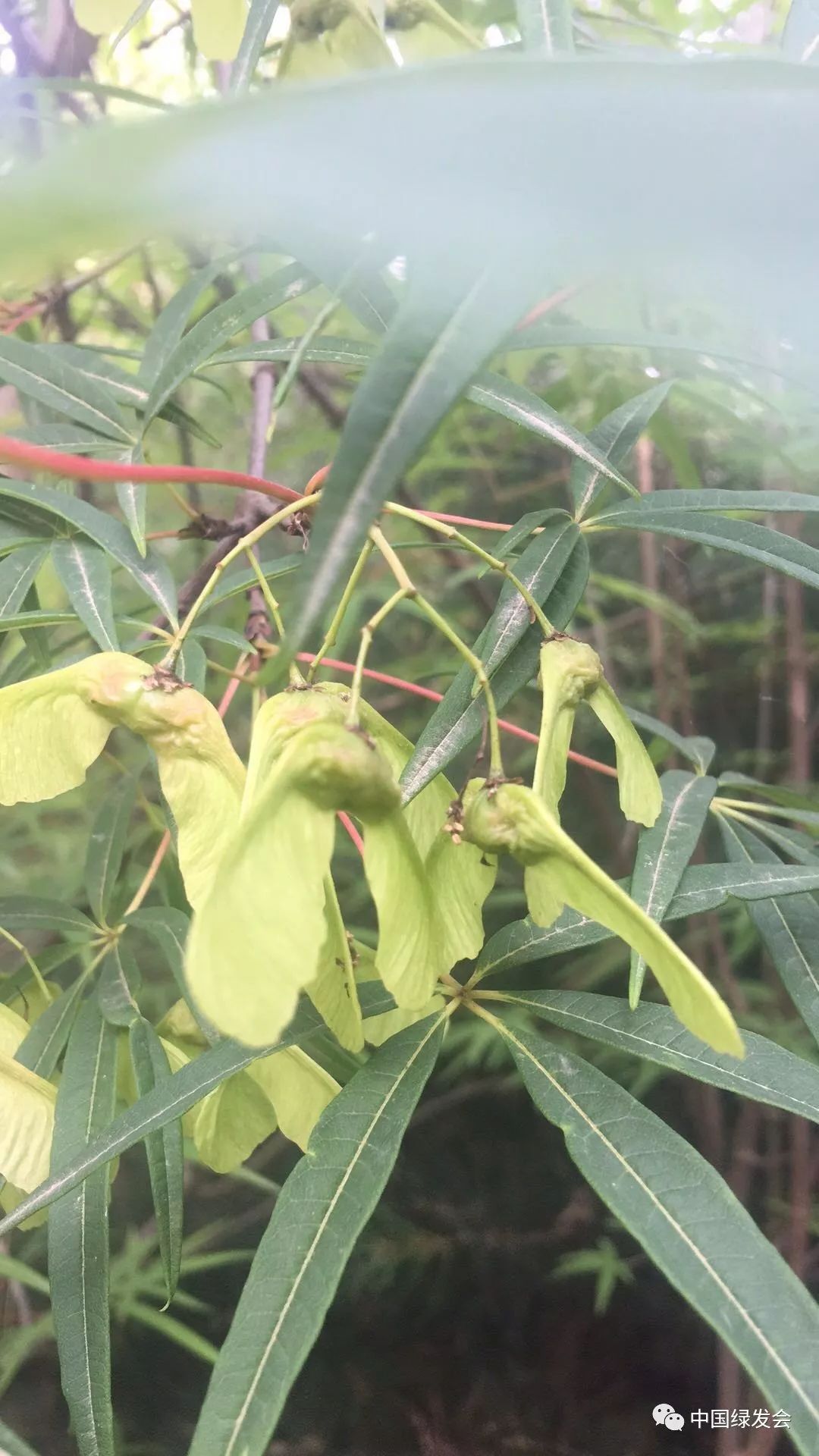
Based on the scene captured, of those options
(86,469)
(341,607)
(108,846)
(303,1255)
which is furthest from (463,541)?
(108,846)

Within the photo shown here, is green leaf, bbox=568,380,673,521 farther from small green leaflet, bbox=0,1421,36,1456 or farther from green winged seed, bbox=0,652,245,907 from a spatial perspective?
small green leaflet, bbox=0,1421,36,1456

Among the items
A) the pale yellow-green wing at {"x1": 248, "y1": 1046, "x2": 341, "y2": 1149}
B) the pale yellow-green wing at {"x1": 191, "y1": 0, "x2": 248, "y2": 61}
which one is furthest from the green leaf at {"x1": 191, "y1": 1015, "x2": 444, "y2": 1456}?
the pale yellow-green wing at {"x1": 191, "y1": 0, "x2": 248, "y2": 61}

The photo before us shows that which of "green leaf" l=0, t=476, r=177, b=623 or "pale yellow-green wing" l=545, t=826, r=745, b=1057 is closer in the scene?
"pale yellow-green wing" l=545, t=826, r=745, b=1057

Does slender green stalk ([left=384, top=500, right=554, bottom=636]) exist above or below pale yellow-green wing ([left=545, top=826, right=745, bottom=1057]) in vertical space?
above

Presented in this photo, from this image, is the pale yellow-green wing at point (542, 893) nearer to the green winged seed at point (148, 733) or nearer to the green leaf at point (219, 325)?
the green winged seed at point (148, 733)

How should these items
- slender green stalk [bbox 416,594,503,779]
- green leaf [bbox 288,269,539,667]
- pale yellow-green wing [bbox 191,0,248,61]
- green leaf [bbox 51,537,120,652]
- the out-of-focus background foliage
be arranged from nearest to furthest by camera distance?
green leaf [bbox 288,269,539,667] → slender green stalk [bbox 416,594,503,779] → green leaf [bbox 51,537,120,652] → pale yellow-green wing [bbox 191,0,248,61] → the out-of-focus background foliage

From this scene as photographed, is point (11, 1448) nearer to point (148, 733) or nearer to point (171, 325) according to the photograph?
point (148, 733)

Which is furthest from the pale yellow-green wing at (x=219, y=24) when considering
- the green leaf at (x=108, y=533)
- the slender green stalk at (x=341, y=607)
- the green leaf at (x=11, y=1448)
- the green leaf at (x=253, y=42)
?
the green leaf at (x=11, y=1448)
